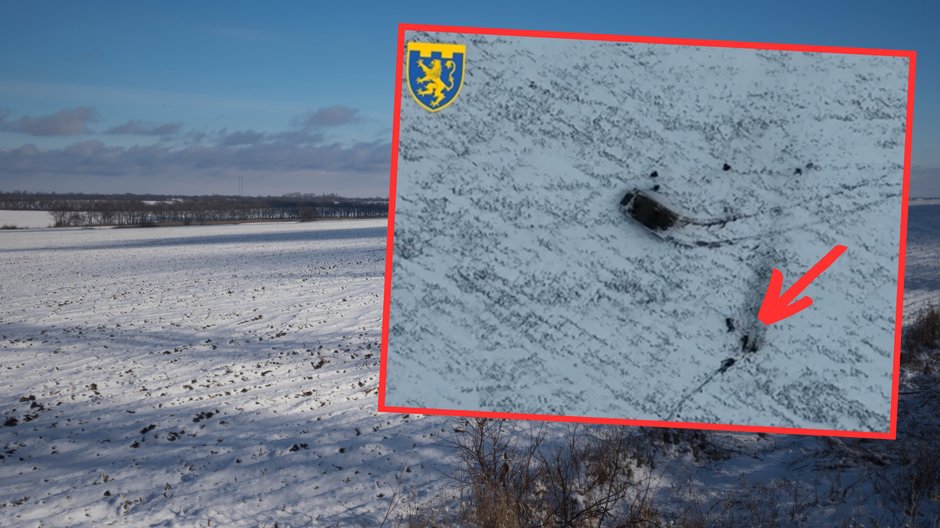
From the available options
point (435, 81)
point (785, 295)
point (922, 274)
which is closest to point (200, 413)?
point (435, 81)

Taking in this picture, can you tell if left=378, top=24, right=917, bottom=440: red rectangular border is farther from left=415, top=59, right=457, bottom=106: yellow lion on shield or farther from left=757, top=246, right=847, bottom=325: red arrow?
left=757, top=246, right=847, bottom=325: red arrow

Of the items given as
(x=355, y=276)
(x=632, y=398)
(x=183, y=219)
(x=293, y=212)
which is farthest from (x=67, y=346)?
(x=293, y=212)

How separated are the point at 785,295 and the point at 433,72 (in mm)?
1570

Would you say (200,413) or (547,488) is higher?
(547,488)

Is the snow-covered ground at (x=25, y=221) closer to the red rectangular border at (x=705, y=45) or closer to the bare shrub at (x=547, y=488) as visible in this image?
the bare shrub at (x=547, y=488)

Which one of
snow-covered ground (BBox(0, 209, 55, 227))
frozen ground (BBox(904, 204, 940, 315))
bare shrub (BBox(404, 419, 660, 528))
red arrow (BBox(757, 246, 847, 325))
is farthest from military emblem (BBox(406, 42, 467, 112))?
snow-covered ground (BBox(0, 209, 55, 227))

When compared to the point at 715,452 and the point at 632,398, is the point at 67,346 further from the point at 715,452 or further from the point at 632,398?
the point at 632,398

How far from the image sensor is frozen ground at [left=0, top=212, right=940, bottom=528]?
18.3 feet

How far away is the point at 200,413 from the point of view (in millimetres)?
7766

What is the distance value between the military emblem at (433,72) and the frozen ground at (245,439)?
472 cm

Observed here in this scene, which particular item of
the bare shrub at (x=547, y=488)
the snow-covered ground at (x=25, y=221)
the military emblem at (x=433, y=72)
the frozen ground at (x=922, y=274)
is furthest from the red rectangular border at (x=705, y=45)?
the snow-covered ground at (x=25, y=221)

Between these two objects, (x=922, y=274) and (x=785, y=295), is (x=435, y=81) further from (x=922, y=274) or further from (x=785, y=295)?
(x=922, y=274)

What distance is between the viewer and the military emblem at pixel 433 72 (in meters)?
2.08

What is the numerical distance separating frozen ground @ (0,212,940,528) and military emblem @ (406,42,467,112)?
4716 millimetres
